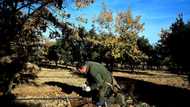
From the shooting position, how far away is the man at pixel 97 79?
9.82 m

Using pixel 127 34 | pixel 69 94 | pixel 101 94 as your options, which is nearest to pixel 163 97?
pixel 69 94

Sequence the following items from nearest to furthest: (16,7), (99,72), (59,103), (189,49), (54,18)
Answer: (99,72), (59,103), (16,7), (54,18), (189,49)

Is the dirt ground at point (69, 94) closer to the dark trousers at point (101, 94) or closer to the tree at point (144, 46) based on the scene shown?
the dark trousers at point (101, 94)

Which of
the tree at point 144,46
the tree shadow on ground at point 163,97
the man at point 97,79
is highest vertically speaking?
the tree at point 144,46

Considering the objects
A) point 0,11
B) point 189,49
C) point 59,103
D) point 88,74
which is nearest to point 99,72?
point 88,74

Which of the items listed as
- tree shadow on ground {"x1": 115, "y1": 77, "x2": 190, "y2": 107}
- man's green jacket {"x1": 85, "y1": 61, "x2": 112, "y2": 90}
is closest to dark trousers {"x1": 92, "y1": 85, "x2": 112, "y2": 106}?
man's green jacket {"x1": 85, "y1": 61, "x2": 112, "y2": 90}

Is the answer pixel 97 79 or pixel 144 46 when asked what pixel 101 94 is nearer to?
pixel 97 79

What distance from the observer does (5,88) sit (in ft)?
49.2

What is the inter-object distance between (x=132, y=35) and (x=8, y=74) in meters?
37.2

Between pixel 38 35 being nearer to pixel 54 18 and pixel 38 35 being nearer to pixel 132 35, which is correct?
pixel 54 18

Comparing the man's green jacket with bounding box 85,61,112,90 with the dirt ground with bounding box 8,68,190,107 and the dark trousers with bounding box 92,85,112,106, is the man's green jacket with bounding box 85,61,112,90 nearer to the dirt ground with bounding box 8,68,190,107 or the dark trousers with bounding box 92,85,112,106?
the dark trousers with bounding box 92,85,112,106

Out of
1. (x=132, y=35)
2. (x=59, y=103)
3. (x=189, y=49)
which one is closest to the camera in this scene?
(x=59, y=103)

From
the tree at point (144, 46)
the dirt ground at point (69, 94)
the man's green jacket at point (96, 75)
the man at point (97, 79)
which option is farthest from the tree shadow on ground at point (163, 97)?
the tree at point (144, 46)

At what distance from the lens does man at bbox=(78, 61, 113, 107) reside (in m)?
9.82
